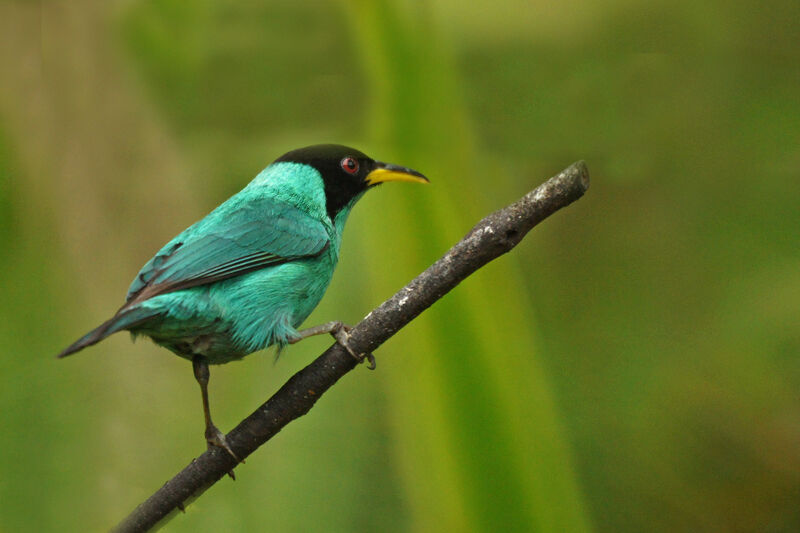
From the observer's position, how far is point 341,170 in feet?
13.1

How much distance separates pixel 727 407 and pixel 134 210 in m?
3.16

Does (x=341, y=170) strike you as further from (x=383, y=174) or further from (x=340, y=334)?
(x=340, y=334)

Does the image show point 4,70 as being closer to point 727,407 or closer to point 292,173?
point 292,173

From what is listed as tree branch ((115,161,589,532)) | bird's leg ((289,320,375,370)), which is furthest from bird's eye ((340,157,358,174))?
tree branch ((115,161,589,532))

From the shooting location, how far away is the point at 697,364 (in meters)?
4.38

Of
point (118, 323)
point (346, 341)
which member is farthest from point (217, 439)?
point (346, 341)

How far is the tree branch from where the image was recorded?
7.07ft

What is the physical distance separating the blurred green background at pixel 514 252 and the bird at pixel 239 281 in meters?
0.31

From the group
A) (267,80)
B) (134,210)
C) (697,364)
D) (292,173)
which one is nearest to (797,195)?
(697,364)

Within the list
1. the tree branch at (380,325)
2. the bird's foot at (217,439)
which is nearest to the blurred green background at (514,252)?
the bird's foot at (217,439)

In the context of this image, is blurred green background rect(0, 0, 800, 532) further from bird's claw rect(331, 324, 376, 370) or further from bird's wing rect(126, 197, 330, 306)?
bird's claw rect(331, 324, 376, 370)

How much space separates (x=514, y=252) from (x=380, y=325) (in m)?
1.35

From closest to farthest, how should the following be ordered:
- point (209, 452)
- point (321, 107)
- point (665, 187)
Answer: point (209, 452), point (665, 187), point (321, 107)

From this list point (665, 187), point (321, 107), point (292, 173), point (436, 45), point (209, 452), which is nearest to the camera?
point (436, 45)
